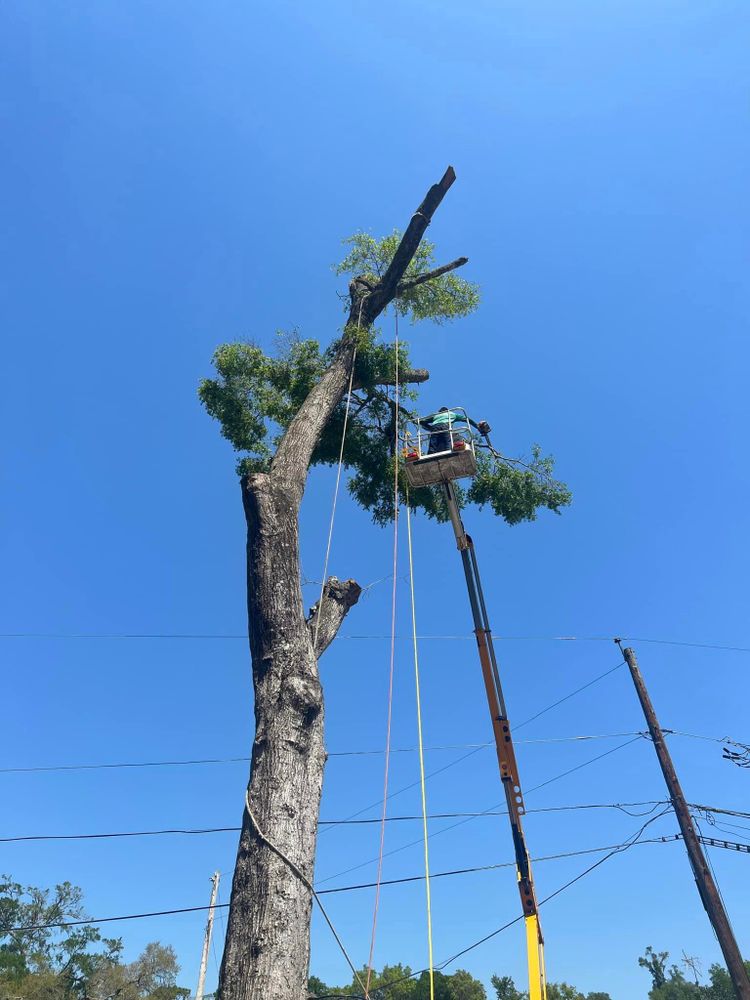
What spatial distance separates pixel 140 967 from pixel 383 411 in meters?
49.1

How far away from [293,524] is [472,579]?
448cm

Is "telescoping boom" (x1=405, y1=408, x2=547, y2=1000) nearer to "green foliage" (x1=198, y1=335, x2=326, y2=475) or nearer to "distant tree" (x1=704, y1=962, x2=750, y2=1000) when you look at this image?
"green foliage" (x1=198, y1=335, x2=326, y2=475)

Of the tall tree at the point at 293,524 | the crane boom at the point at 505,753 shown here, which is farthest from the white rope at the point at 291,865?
the crane boom at the point at 505,753

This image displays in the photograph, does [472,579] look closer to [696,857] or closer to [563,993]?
[696,857]

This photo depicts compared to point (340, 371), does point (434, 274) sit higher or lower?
higher

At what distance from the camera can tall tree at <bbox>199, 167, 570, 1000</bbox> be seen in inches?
126

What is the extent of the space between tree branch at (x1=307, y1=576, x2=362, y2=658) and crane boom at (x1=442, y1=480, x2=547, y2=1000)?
3.64m

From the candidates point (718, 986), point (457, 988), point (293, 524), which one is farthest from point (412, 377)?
point (718, 986)

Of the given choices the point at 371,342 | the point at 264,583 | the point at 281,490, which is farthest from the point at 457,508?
the point at 264,583

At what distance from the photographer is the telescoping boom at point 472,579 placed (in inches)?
294

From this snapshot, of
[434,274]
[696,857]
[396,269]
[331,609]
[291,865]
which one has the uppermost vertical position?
[434,274]

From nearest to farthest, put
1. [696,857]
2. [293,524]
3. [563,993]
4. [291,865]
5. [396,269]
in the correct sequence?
[291,865] < [293,524] < [396,269] < [696,857] < [563,993]

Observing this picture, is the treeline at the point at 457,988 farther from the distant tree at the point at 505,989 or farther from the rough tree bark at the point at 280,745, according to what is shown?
the rough tree bark at the point at 280,745

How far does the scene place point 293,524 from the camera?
5000 millimetres
